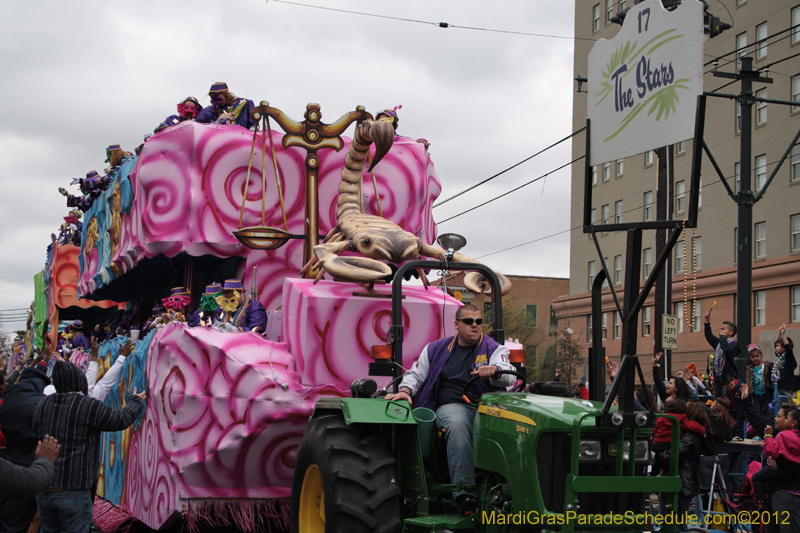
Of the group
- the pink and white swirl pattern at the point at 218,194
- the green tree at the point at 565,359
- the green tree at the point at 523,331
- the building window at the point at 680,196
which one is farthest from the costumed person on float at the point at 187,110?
the green tree at the point at 523,331

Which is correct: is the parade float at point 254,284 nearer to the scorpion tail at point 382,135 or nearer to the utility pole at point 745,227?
the scorpion tail at point 382,135

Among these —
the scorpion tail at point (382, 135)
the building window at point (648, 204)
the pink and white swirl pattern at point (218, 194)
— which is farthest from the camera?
the building window at point (648, 204)

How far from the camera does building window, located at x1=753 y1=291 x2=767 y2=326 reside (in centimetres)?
3022

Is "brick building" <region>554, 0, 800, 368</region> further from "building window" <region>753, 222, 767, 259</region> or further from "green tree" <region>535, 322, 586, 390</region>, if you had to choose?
"green tree" <region>535, 322, 586, 390</region>

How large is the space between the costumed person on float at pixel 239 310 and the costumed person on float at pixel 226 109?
8.37ft

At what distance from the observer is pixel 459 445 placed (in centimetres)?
625

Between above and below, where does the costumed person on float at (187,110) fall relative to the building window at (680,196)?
below

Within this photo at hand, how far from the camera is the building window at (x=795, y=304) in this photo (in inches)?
1136

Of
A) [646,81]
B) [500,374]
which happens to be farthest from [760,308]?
[646,81]

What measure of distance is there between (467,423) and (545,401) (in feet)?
2.54

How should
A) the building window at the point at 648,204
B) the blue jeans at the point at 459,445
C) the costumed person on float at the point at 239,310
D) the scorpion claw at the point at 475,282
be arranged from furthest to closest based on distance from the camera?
the building window at the point at 648,204 → the costumed person on float at the point at 239,310 → the scorpion claw at the point at 475,282 → the blue jeans at the point at 459,445

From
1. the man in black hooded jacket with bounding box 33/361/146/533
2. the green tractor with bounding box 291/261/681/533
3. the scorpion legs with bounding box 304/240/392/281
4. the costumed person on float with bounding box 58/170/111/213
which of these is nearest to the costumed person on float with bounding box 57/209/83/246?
the costumed person on float with bounding box 58/170/111/213

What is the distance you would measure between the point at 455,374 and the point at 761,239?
26.9 m

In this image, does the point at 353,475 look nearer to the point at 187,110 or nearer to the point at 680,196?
the point at 187,110
